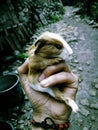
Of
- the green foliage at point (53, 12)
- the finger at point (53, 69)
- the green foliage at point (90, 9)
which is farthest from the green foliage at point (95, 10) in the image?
the finger at point (53, 69)

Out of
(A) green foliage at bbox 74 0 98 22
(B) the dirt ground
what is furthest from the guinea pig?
(A) green foliage at bbox 74 0 98 22

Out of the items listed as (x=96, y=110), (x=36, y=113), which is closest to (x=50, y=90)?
(x=36, y=113)

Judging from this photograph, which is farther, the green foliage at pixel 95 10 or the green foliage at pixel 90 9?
the green foliage at pixel 90 9

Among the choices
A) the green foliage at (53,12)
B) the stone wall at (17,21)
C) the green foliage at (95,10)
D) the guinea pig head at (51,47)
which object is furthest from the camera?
the green foliage at (53,12)

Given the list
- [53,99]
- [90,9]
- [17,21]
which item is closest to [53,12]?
[90,9]

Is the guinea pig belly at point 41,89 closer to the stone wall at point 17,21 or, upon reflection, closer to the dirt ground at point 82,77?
the dirt ground at point 82,77
